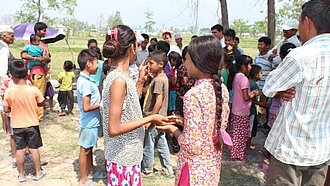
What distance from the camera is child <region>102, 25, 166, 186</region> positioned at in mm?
1962

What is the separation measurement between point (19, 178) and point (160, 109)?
1.73 meters

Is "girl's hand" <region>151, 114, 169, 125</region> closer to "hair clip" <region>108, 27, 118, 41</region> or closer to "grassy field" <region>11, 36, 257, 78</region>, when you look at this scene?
"hair clip" <region>108, 27, 118, 41</region>

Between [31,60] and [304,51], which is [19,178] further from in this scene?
[304,51]

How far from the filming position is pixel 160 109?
3568 mm

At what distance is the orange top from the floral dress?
2035 millimetres

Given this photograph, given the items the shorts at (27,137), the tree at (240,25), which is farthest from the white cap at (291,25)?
the tree at (240,25)

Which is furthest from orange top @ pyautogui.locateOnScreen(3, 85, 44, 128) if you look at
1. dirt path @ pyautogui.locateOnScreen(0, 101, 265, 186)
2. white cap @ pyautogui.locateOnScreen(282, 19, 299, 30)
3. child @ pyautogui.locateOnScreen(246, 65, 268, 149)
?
white cap @ pyautogui.locateOnScreen(282, 19, 299, 30)

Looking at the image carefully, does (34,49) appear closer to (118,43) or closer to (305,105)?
(118,43)

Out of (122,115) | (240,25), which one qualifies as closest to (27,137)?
(122,115)

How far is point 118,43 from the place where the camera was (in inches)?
80.8

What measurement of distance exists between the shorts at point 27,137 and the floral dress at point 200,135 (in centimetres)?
206

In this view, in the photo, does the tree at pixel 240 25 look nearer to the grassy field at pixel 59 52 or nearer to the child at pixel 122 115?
the grassy field at pixel 59 52

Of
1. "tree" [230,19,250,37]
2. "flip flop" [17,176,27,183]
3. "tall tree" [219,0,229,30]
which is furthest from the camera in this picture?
"tree" [230,19,250,37]

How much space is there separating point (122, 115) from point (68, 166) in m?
2.27
